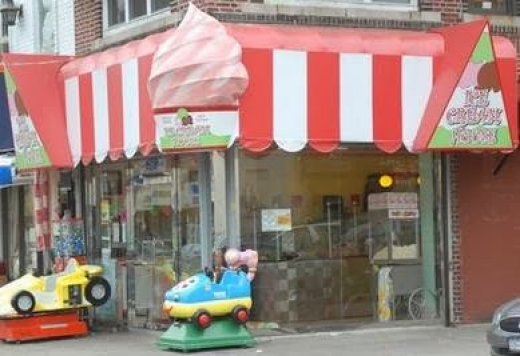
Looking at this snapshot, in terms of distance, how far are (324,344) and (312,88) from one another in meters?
3.20

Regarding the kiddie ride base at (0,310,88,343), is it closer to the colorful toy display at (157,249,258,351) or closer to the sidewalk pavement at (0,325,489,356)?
the sidewalk pavement at (0,325,489,356)

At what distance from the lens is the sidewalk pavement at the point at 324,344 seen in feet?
Answer: 39.7

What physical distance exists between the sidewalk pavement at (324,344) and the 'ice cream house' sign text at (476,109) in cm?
252

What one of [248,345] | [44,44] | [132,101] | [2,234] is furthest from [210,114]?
[2,234]

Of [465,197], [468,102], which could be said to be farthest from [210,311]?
[465,197]

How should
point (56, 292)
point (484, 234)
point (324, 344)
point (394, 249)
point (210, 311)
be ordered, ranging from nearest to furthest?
point (210, 311) → point (324, 344) → point (56, 292) → point (394, 249) → point (484, 234)

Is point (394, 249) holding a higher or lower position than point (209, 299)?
higher

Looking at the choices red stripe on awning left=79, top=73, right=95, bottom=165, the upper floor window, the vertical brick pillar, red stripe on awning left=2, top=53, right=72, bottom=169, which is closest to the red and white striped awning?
red stripe on awning left=79, top=73, right=95, bottom=165

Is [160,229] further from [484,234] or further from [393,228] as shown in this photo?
[484,234]

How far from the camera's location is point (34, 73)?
14.8 m

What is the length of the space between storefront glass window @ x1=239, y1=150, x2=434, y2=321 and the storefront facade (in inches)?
0.8

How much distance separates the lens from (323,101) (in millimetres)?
12633

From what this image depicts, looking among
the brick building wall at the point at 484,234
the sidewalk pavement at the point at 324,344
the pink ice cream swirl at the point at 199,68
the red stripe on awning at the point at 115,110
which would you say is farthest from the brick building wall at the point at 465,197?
the pink ice cream swirl at the point at 199,68

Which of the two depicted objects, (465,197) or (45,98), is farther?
(45,98)
